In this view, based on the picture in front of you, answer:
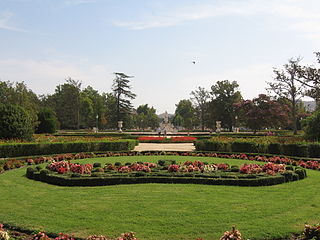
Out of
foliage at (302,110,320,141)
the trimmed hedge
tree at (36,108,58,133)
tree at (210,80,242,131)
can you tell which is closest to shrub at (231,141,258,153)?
foliage at (302,110,320,141)

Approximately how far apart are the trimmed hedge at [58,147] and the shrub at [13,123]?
298 cm

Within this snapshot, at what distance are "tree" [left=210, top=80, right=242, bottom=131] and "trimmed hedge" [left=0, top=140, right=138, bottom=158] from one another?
3057cm

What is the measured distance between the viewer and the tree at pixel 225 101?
50906 mm

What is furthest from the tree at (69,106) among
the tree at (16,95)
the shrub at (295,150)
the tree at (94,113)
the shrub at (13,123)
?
the shrub at (295,150)

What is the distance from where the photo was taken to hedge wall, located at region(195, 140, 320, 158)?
16984mm

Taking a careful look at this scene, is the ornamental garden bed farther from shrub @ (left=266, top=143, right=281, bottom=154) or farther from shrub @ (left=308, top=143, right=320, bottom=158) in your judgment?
shrub @ (left=266, top=143, right=281, bottom=154)

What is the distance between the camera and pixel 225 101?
5119cm

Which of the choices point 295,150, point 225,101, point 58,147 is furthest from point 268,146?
point 225,101

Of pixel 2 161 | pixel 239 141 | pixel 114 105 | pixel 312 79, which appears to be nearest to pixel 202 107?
pixel 114 105

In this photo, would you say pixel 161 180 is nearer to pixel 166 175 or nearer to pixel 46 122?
pixel 166 175

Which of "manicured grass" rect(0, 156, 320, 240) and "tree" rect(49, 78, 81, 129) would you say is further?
"tree" rect(49, 78, 81, 129)

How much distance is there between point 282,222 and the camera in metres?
6.43

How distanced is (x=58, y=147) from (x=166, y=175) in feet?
34.5

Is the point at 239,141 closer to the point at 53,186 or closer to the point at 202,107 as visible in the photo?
the point at 53,186
